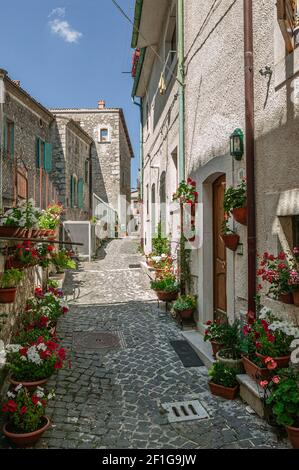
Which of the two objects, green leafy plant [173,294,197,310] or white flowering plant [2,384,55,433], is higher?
green leafy plant [173,294,197,310]

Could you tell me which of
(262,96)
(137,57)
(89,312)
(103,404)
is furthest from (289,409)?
(137,57)

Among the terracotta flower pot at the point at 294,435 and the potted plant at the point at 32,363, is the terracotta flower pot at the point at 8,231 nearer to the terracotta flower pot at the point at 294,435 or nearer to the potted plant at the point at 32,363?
the potted plant at the point at 32,363

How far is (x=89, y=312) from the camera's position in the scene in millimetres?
8133

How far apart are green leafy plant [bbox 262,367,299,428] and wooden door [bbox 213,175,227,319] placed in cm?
252

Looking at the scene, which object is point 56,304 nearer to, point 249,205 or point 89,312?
point 89,312

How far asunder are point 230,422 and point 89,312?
488cm

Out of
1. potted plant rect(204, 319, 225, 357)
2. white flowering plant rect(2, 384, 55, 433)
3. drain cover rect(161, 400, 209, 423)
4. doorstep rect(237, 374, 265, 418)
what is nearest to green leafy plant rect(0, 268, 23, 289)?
white flowering plant rect(2, 384, 55, 433)

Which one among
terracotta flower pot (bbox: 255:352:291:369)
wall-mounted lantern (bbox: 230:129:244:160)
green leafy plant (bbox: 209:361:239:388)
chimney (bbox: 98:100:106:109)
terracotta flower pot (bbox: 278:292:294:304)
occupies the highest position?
chimney (bbox: 98:100:106:109)

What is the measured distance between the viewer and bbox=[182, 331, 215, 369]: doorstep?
16.7 feet

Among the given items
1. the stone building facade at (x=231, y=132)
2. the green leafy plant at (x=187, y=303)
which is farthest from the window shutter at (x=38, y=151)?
the green leafy plant at (x=187, y=303)

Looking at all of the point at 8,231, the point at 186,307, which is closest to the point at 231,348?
the point at 186,307

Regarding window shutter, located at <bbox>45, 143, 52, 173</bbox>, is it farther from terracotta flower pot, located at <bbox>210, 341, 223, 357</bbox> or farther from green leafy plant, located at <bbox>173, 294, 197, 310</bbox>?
terracotta flower pot, located at <bbox>210, 341, 223, 357</bbox>

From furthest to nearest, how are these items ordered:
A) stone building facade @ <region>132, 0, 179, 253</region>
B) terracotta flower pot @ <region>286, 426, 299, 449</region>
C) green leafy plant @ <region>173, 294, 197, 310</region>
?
stone building facade @ <region>132, 0, 179, 253</region>
green leafy plant @ <region>173, 294, 197, 310</region>
terracotta flower pot @ <region>286, 426, 299, 449</region>

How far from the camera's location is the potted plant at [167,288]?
766 centimetres
